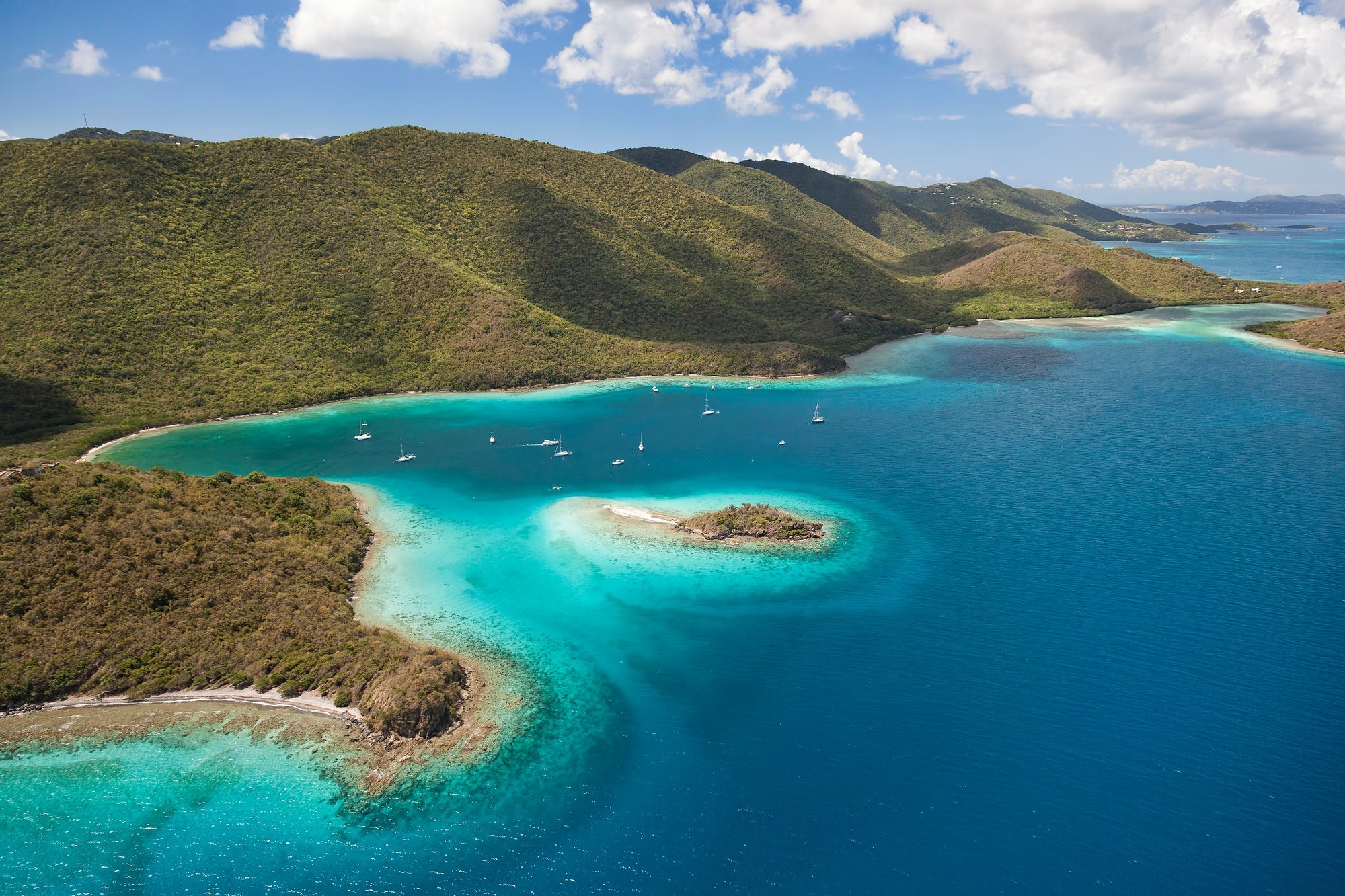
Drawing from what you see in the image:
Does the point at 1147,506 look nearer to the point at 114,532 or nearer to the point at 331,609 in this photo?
the point at 331,609

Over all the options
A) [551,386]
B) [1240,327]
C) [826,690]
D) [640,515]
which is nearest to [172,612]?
[640,515]

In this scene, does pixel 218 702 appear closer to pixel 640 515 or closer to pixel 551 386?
pixel 640 515

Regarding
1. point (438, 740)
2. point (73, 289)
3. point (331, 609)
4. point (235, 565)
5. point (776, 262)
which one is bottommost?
point (438, 740)

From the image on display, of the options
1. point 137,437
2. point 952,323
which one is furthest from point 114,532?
point 952,323

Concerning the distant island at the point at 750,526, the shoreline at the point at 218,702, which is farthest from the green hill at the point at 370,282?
the distant island at the point at 750,526

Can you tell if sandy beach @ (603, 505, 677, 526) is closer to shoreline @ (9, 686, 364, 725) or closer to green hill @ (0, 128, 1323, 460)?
shoreline @ (9, 686, 364, 725)

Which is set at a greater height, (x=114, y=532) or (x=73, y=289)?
(x=73, y=289)

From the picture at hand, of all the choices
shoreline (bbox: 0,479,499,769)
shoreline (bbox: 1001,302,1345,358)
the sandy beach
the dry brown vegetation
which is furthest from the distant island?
shoreline (bbox: 1001,302,1345,358)
